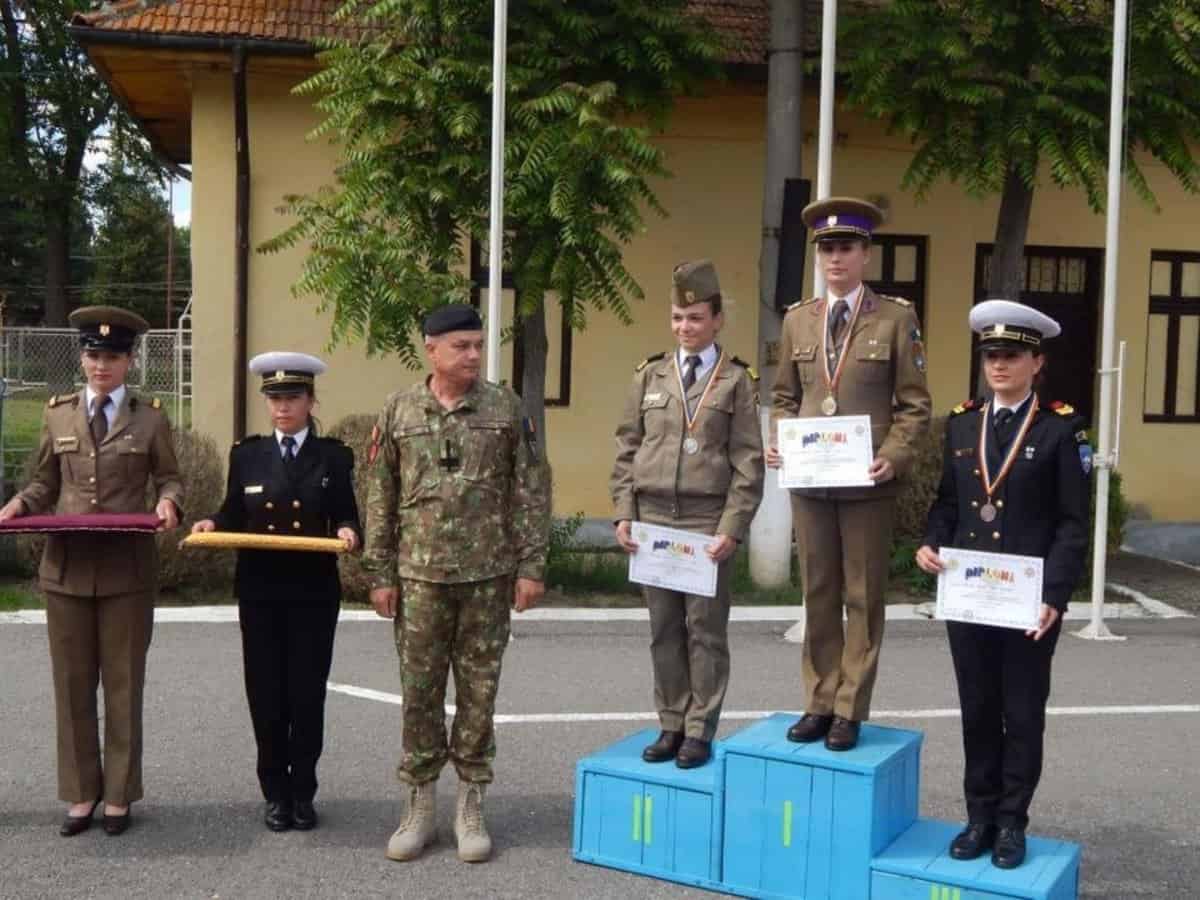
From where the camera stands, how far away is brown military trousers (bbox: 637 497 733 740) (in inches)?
211

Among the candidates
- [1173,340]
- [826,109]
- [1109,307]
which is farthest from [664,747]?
[1173,340]

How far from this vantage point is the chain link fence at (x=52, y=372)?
17938 millimetres

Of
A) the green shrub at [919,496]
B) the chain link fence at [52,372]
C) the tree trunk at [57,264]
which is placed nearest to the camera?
the green shrub at [919,496]

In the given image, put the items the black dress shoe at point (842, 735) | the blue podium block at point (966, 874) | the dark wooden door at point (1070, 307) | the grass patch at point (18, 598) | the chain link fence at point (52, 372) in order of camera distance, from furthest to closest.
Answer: the chain link fence at point (52, 372)
the dark wooden door at point (1070, 307)
the grass patch at point (18, 598)
the black dress shoe at point (842, 735)
the blue podium block at point (966, 874)

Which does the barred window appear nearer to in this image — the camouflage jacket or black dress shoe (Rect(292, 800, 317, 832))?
the camouflage jacket

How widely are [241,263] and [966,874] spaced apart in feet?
34.9

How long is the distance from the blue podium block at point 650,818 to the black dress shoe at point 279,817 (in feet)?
3.98

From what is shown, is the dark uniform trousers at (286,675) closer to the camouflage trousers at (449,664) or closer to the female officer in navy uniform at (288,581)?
the female officer in navy uniform at (288,581)

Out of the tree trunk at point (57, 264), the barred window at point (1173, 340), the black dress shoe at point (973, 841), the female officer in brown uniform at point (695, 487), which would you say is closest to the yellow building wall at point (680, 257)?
the barred window at point (1173, 340)

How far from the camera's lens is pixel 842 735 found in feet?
16.6

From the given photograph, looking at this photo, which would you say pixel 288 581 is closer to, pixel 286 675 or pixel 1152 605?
pixel 286 675

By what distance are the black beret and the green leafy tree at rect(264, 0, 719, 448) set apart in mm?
5195

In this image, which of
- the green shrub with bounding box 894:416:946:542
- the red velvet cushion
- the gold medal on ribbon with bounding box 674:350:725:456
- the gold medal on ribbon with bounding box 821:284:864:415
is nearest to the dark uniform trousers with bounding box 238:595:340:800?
the red velvet cushion

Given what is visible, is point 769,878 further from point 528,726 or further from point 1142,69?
point 1142,69
